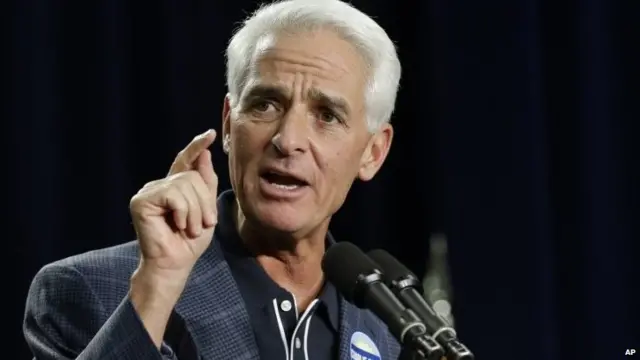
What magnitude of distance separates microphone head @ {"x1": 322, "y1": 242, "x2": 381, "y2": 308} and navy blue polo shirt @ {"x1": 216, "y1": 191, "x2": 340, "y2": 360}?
0.37m

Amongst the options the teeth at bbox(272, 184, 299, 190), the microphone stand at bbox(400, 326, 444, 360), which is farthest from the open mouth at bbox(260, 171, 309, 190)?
the microphone stand at bbox(400, 326, 444, 360)

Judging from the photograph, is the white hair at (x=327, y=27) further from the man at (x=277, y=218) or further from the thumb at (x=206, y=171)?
the thumb at (x=206, y=171)

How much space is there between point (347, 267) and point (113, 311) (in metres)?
0.47

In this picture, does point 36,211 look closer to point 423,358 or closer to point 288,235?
point 288,235

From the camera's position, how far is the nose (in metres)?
1.87

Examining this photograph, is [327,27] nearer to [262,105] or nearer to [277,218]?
[262,105]

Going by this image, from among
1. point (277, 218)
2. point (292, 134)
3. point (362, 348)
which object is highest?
point (292, 134)

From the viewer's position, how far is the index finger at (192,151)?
1.53 m

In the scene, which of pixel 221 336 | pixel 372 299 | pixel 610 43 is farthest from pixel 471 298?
pixel 372 299

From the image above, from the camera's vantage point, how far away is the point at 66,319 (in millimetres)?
1698

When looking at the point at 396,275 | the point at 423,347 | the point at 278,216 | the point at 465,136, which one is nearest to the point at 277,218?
the point at 278,216

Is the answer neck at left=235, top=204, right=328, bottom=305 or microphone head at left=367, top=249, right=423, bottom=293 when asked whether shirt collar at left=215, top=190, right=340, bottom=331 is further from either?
microphone head at left=367, top=249, right=423, bottom=293

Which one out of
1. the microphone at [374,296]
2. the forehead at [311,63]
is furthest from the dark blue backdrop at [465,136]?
the microphone at [374,296]

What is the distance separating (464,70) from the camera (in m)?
2.90
